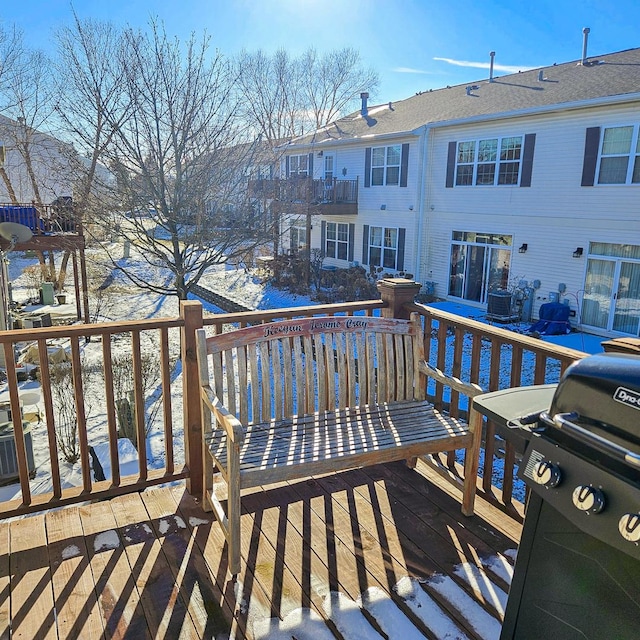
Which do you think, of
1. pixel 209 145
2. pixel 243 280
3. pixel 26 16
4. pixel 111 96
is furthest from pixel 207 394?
pixel 26 16

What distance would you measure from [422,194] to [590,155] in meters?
4.23

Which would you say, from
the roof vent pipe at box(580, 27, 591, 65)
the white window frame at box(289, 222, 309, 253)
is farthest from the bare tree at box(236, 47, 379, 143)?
the roof vent pipe at box(580, 27, 591, 65)

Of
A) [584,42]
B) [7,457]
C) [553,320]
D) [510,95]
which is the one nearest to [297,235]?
[510,95]

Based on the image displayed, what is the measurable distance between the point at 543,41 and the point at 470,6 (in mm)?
4489

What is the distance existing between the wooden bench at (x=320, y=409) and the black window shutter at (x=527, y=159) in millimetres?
9794

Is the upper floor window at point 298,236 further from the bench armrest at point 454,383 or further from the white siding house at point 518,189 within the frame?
the bench armrest at point 454,383

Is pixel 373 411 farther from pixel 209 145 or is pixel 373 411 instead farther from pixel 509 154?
pixel 509 154

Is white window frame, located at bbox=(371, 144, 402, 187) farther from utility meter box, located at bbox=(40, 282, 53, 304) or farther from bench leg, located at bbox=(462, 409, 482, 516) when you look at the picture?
bench leg, located at bbox=(462, 409, 482, 516)

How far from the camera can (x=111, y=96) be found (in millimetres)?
9578

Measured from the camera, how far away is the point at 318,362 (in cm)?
271

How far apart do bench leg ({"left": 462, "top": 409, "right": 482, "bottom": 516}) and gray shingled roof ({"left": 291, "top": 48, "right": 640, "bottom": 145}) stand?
9406 millimetres

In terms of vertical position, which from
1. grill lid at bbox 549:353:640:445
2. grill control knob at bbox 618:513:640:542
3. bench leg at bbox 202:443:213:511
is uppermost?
grill lid at bbox 549:353:640:445

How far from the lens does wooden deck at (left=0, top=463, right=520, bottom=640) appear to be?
6.31 feet

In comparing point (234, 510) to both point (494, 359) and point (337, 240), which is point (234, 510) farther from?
point (337, 240)
